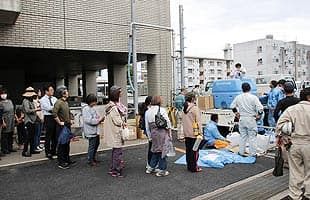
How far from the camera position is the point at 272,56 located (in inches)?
1927

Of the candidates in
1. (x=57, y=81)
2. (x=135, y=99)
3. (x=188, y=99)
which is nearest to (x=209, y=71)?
(x=57, y=81)

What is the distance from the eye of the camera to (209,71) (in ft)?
197

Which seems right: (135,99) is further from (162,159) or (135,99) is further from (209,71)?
(209,71)

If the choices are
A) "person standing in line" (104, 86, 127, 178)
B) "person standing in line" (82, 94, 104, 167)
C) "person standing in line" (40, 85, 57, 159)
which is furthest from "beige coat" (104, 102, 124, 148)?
"person standing in line" (40, 85, 57, 159)

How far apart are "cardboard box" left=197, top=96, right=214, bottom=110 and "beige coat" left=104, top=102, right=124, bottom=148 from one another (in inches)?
232

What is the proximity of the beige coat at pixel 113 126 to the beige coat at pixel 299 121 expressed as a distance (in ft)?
9.83

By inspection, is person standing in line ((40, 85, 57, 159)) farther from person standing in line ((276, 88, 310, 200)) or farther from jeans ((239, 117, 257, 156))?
person standing in line ((276, 88, 310, 200))

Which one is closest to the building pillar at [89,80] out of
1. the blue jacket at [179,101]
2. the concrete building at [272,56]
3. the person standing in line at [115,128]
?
the blue jacket at [179,101]

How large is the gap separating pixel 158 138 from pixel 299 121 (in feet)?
8.83

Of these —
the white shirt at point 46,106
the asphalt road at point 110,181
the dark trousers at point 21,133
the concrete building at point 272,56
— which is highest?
the concrete building at point 272,56

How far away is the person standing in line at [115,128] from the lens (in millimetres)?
6582

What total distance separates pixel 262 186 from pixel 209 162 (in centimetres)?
167

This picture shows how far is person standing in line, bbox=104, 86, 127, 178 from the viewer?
259 inches

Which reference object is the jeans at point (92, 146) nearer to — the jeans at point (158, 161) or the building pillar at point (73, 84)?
the jeans at point (158, 161)
